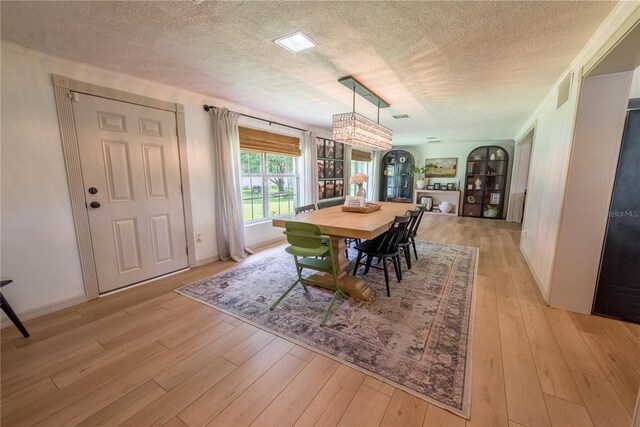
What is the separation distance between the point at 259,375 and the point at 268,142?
3.36 metres

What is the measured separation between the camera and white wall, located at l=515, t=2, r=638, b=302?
1.77m

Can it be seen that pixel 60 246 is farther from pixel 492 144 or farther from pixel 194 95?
pixel 492 144

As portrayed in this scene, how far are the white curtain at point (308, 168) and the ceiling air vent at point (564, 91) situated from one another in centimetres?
354

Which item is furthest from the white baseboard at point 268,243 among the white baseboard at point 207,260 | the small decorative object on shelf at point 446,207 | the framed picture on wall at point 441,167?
the framed picture on wall at point 441,167

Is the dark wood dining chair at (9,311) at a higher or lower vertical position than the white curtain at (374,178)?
lower

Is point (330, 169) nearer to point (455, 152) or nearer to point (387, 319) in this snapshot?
point (455, 152)

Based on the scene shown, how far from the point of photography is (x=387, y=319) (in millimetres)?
2137

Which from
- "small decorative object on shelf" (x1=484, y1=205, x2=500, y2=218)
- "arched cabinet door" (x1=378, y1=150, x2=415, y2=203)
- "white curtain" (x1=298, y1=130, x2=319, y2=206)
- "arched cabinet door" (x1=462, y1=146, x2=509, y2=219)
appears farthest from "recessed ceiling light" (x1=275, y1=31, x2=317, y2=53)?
"small decorative object on shelf" (x1=484, y1=205, x2=500, y2=218)

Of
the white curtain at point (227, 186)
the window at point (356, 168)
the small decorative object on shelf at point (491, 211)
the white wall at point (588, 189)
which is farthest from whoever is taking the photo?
the window at point (356, 168)

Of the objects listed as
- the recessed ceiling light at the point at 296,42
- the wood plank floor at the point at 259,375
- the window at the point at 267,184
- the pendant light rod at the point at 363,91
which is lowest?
the wood plank floor at the point at 259,375

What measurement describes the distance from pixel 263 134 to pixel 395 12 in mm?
2837

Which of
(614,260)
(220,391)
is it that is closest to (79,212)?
(220,391)

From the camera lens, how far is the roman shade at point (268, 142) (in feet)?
12.3

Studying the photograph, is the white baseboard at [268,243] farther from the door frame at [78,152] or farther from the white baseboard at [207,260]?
the door frame at [78,152]
